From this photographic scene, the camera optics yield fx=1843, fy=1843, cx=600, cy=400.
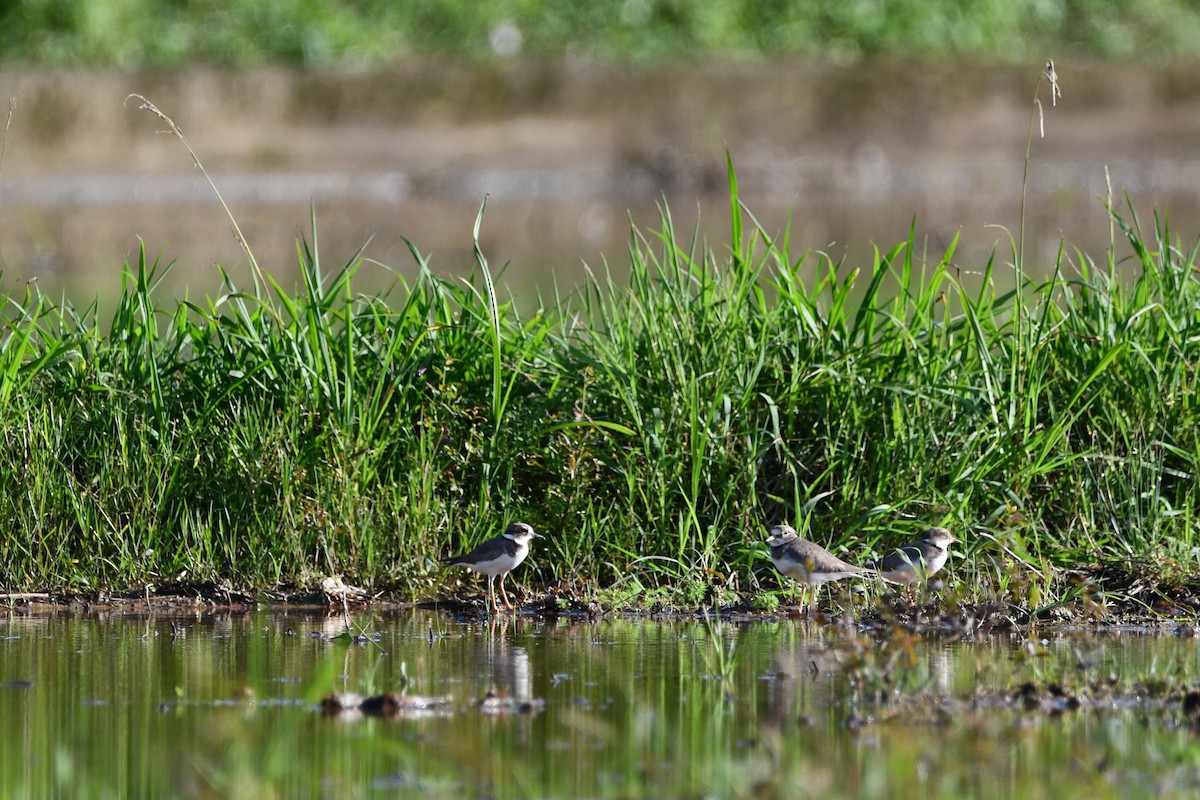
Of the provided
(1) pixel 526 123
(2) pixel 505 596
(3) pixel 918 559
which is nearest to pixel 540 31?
(1) pixel 526 123

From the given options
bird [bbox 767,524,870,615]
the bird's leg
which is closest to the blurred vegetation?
the bird's leg

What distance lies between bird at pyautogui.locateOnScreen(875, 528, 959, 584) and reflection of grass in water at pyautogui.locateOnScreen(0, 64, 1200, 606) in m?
0.22

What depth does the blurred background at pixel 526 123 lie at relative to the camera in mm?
20469

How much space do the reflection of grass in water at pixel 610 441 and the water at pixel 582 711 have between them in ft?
1.46

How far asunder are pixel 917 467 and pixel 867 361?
1.46ft

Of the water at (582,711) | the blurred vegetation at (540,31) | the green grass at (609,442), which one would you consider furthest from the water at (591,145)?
the water at (582,711)

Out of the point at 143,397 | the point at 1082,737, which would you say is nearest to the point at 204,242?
the point at 143,397

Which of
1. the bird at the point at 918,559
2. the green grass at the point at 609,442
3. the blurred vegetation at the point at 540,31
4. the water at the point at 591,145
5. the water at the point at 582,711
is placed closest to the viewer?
the water at the point at 582,711

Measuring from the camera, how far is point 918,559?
5793 millimetres

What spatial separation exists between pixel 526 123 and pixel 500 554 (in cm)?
A: 1572

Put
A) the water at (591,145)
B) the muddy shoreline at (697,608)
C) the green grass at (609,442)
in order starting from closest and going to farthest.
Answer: the muddy shoreline at (697,608) → the green grass at (609,442) → the water at (591,145)

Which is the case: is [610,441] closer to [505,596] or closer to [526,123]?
[505,596]

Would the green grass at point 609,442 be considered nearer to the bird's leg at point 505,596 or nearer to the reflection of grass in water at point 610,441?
the reflection of grass in water at point 610,441

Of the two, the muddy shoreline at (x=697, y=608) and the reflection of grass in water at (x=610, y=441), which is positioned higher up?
the reflection of grass in water at (x=610, y=441)
